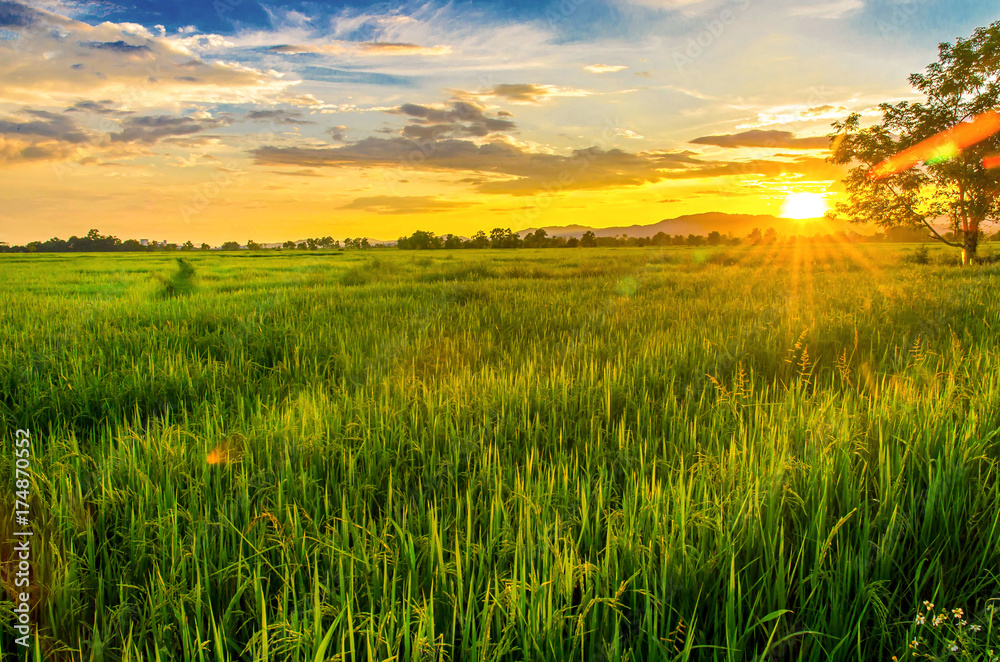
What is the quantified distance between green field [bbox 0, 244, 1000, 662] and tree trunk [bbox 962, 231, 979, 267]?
21392mm

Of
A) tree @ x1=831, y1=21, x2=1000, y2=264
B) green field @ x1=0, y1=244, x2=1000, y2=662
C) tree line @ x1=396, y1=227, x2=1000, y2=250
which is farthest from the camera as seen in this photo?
tree line @ x1=396, y1=227, x2=1000, y2=250

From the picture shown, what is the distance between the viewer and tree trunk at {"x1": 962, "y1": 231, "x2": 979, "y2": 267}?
20078mm

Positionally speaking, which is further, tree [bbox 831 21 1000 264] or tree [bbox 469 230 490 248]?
tree [bbox 469 230 490 248]

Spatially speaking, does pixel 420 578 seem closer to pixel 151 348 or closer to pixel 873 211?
pixel 151 348

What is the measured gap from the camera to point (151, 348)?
17.4ft

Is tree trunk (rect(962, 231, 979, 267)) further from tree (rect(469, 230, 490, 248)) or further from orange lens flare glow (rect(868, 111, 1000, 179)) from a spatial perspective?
tree (rect(469, 230, 490, 248))

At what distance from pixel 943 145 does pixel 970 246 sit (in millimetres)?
4385

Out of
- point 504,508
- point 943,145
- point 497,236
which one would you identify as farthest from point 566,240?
point 504,508

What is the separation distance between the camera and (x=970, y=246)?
20172 mm

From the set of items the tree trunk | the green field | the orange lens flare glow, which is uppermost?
the orange lens flare glow

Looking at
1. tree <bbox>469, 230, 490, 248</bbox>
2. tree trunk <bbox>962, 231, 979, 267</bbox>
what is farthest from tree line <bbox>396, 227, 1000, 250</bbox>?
tree trunk <bbox>962, 231, 979, 267</bbox>

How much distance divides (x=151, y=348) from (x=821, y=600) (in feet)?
20.4

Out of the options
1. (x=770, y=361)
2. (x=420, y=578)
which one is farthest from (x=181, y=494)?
(x=770, y=361)

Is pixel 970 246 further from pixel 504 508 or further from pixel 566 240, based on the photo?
pixel 566 240
